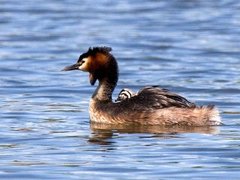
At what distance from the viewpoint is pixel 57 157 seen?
1166 centimetres

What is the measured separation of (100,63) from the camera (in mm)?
14688

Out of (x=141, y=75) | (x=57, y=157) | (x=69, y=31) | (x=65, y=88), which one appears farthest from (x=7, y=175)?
(x=69, y=31)

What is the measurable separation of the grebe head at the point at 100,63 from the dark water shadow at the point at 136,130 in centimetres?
76

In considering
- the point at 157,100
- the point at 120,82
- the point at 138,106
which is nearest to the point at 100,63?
the point at 138,106

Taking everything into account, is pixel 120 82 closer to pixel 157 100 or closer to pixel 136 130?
pixel 157 100

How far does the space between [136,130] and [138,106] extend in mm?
379

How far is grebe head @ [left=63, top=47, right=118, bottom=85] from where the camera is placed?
14664mm

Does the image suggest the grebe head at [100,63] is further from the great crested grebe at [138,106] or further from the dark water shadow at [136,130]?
the dark water shadow at [136,130]

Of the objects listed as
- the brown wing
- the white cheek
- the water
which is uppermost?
the white cheek

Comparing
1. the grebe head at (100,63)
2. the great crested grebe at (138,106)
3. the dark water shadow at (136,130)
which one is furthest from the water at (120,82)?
the grebe head at (100,63)

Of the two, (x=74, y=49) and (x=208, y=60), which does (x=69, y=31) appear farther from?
(x=208, y=60)

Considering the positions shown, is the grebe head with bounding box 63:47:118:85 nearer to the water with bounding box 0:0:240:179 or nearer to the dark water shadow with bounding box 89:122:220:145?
the water with bounding box 0:0:240:179

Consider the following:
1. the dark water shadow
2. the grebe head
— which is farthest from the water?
the grebe head

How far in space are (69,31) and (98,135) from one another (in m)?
11.9
